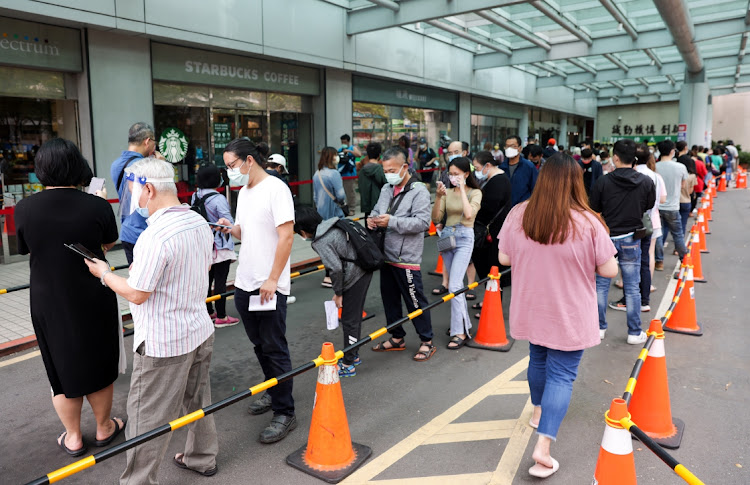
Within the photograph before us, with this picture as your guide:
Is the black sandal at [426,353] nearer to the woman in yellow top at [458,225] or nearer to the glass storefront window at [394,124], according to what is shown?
the woman in yellow top at [458,225]

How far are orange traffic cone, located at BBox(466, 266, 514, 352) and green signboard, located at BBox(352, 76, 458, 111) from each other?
35.2 ft

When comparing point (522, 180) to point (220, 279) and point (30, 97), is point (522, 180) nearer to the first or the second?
point (220, 279)

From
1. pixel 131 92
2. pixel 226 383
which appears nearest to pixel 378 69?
pixel 131 92

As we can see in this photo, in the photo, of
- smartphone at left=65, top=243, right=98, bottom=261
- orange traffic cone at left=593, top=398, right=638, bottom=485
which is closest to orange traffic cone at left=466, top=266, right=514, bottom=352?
orange traffic cone at left=593, top=398, right=638, bottom=485

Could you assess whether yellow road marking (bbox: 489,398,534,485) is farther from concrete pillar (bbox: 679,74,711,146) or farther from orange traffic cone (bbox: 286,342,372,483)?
concrete pillar (bbox: 679,74,711,146)

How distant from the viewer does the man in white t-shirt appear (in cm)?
388

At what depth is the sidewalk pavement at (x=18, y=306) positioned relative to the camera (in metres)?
5.86

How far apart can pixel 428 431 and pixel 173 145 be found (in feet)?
29.7

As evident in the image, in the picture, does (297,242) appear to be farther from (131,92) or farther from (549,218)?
(549,218)

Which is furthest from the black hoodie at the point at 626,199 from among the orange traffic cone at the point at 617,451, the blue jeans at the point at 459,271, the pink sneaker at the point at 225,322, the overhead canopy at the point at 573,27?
Answer: the overhead canopy at the point at 573,27

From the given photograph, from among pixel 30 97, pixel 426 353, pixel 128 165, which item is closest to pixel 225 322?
pixel 128 165

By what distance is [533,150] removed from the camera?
30.2 ft

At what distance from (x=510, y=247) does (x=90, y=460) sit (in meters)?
2.56

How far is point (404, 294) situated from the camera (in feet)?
17.6
